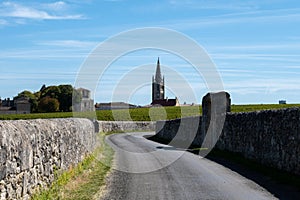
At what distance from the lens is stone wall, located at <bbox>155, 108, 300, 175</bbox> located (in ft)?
45.5

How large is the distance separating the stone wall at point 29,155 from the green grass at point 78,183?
0.24 m

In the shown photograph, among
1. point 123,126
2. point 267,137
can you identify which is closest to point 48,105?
point 123,126

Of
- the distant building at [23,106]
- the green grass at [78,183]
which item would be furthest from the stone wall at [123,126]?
the distant building at [23,106]

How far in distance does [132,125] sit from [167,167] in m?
50.1

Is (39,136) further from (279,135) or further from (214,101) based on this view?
(214,101)

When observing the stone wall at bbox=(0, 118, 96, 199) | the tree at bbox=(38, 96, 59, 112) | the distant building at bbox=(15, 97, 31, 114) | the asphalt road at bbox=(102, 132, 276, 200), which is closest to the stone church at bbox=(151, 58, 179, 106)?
the tree at bbox=(38, 96, 59, 112)

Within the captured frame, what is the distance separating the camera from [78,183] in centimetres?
1254

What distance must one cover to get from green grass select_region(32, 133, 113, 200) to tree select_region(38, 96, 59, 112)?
96.7 meters

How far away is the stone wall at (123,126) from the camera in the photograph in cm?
5792

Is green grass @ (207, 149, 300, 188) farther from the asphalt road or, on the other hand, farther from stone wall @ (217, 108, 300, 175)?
the asphalt road

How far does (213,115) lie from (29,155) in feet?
60.8

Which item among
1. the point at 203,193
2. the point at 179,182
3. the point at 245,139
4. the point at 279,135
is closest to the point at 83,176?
the point at 179,182

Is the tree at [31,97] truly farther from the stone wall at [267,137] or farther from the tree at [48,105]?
the stone wall at [267,137]

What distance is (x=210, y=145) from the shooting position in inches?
1025
